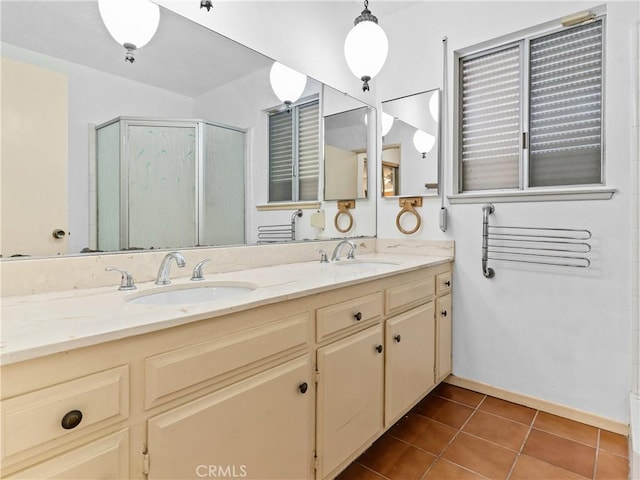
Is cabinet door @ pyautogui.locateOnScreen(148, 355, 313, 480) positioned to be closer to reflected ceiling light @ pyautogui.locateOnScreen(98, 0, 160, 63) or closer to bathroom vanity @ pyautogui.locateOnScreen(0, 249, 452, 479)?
bathroom vanity @ pyautogui.locateOnScreen(0, 249, 452, 479)

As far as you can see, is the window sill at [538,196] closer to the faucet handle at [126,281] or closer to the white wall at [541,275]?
the white wall at [541,275]

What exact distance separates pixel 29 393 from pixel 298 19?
215cm

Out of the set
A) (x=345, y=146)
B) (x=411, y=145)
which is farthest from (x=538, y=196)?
(x=345, y=146)

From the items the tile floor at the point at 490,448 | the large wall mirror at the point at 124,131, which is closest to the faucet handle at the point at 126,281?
the large wall mirror at the point at 124,131

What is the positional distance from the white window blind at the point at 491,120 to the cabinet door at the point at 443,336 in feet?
2.55

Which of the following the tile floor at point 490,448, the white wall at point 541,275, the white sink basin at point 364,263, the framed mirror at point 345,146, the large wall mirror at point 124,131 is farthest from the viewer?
the framed mirror at point 345,146

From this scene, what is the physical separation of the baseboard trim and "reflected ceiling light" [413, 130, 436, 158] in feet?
4.96

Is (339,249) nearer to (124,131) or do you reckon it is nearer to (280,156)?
(280,156)

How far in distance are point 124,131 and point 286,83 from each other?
957 mm

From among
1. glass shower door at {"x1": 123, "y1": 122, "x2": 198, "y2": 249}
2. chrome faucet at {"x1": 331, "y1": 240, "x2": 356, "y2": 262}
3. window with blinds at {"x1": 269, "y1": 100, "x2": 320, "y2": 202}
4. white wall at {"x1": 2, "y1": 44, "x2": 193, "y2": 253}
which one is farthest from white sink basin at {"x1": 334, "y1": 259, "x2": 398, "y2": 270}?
white wall at {"x1": 2, "y1": 44, "x2": 193, "y2": 253}

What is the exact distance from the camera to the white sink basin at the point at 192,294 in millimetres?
1235

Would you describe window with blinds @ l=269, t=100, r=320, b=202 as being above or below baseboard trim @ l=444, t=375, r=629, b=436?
above

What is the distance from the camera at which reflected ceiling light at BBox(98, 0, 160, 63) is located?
1.25 metres

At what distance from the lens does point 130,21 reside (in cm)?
131
